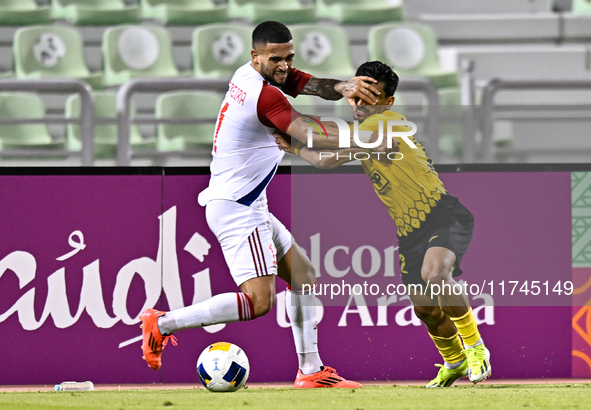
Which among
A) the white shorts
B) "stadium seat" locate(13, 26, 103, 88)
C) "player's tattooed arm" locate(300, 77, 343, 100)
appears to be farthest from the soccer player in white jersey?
"stadium seat" locate(13, 26, 103, 88)

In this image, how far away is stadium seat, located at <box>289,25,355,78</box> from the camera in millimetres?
9805

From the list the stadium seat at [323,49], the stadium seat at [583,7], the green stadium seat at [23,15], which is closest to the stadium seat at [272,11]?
the stadium seat at [323,49]

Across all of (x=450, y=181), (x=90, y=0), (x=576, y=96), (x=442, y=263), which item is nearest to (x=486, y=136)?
(x=450, y=181)

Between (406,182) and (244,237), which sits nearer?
(244,237)

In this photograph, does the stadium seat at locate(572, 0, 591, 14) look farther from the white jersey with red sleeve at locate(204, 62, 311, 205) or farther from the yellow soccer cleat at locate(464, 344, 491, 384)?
the white jersey with red sleeve at locate(204, 62, 311, 205)

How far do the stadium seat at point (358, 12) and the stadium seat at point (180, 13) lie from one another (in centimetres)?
127

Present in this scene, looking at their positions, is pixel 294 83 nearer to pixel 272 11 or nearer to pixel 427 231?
pixel 427 231

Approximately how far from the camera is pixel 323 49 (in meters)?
9.83

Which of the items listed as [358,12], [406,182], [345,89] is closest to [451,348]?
[406,182]

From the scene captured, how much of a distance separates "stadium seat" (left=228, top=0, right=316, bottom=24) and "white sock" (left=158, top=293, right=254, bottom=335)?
601 centimetres

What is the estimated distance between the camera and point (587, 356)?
6297mm

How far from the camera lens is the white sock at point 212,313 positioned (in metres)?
5.02

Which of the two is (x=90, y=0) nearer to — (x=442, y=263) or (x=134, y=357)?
(x=134, y=357)

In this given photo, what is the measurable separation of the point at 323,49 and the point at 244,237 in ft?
17.0
